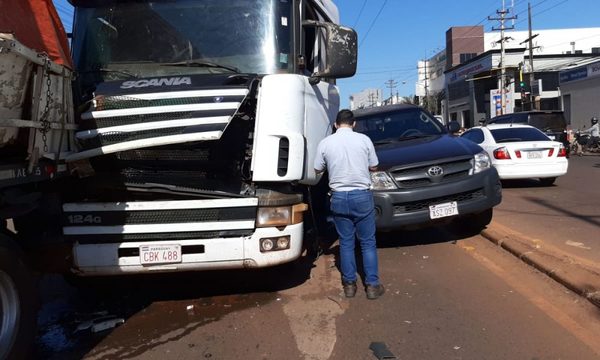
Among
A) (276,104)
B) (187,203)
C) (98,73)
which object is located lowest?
(187,203)

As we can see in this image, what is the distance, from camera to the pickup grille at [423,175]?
6535 millimetres

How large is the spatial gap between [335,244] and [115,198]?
141 inches

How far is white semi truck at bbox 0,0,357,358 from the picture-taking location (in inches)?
156

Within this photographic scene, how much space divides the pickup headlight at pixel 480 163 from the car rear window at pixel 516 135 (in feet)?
18.6

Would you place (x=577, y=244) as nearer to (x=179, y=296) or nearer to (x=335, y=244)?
(x=335, y=244)

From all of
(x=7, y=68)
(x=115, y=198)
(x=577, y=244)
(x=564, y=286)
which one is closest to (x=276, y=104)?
(x=115, y=198)

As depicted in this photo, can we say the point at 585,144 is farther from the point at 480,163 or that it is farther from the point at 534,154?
the point at 480,163

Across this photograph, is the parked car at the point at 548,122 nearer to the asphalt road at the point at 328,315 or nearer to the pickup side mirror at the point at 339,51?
the asphalt road at the point at 328,315

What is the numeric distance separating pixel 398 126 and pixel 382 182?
6.90ft

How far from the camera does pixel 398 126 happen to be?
8406 mm

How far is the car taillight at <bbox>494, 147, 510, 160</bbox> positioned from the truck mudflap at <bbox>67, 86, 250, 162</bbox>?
29.6 ft

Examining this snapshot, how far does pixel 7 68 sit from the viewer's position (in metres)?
3.27

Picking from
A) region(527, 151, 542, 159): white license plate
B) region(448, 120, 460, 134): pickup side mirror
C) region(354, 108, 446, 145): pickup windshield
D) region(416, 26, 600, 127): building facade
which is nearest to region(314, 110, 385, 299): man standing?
region(354, 108, 446, 145): pickup windshield

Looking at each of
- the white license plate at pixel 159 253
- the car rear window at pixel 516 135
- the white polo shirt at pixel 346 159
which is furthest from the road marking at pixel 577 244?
the car rear window at pixel 516 135
